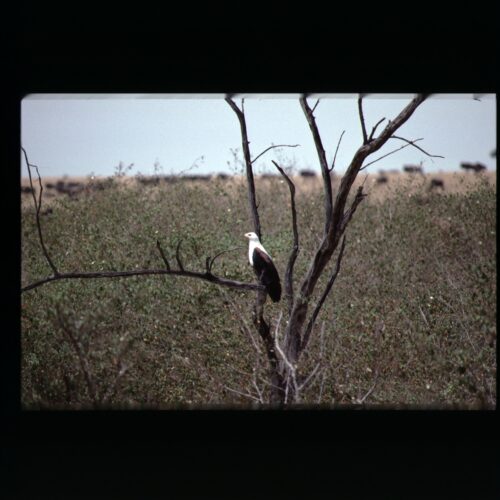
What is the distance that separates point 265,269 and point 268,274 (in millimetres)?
35

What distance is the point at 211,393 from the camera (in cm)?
474

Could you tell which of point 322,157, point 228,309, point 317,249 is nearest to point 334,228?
point 317,249

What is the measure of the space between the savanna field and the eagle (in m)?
0.10

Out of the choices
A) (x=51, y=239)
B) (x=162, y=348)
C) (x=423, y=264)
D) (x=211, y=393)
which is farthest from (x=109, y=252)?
(x=423, y=264)

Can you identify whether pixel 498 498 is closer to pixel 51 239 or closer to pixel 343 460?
pixel 343 460

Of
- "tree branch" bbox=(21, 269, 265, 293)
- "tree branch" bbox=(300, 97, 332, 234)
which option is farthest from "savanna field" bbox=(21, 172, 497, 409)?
"tree branch" bbox=(300, 97, 332, 234)

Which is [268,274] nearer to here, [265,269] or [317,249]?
[265,269]

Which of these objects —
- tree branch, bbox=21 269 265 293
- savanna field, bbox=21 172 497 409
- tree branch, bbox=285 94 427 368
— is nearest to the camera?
tree branch, bbox=21 269 265 293

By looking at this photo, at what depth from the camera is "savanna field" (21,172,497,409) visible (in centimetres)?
436

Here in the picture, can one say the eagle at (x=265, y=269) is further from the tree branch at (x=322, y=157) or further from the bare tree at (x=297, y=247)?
the tree branch at (x=322, y=157)

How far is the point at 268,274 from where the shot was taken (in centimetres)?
450

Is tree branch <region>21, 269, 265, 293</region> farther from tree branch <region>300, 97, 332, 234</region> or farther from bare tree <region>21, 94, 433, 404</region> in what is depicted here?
tree branch <region>300, 97, 332, 234</region>

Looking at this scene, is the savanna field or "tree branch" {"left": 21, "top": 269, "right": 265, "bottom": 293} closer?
"tree branch" {"left": 21, "top": 269, "right": 265, "bottom": 293}

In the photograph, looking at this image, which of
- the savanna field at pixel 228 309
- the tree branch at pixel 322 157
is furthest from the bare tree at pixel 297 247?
the savanna field at pixel 228 309
